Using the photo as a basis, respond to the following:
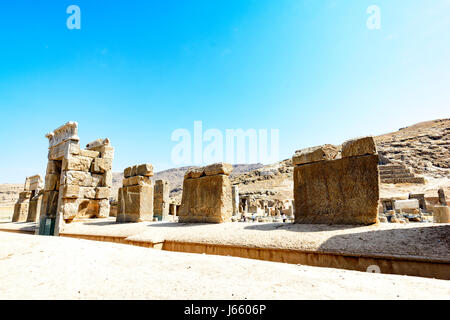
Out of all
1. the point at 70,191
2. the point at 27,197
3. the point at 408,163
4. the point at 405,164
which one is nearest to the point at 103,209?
the point at 70,191

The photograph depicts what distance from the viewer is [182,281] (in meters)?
2.42

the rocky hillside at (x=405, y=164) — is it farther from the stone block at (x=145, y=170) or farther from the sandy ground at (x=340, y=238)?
the sandy ground at (x=340, y=238)

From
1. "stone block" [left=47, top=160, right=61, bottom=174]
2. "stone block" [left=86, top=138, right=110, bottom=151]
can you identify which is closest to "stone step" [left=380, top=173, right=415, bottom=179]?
"stone block" [left=86, top=138, right=110, bottom=151]

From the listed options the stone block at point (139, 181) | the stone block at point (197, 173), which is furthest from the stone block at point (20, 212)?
the stone block at point (197, 173)

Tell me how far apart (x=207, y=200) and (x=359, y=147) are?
12.5ft

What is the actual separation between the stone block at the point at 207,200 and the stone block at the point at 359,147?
2.96 m

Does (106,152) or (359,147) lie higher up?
(106,152)

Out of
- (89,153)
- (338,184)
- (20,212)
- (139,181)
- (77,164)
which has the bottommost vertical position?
(20,212)

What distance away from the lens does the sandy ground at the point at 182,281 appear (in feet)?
6.63

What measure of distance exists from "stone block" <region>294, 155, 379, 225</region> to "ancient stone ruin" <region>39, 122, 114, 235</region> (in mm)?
7975

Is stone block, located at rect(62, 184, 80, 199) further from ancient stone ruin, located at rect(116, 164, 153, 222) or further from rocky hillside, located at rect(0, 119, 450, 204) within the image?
rocky hillside, located at rect(0, 119, 450, 204)

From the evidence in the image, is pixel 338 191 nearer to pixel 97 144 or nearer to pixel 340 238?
pixel 340 238
